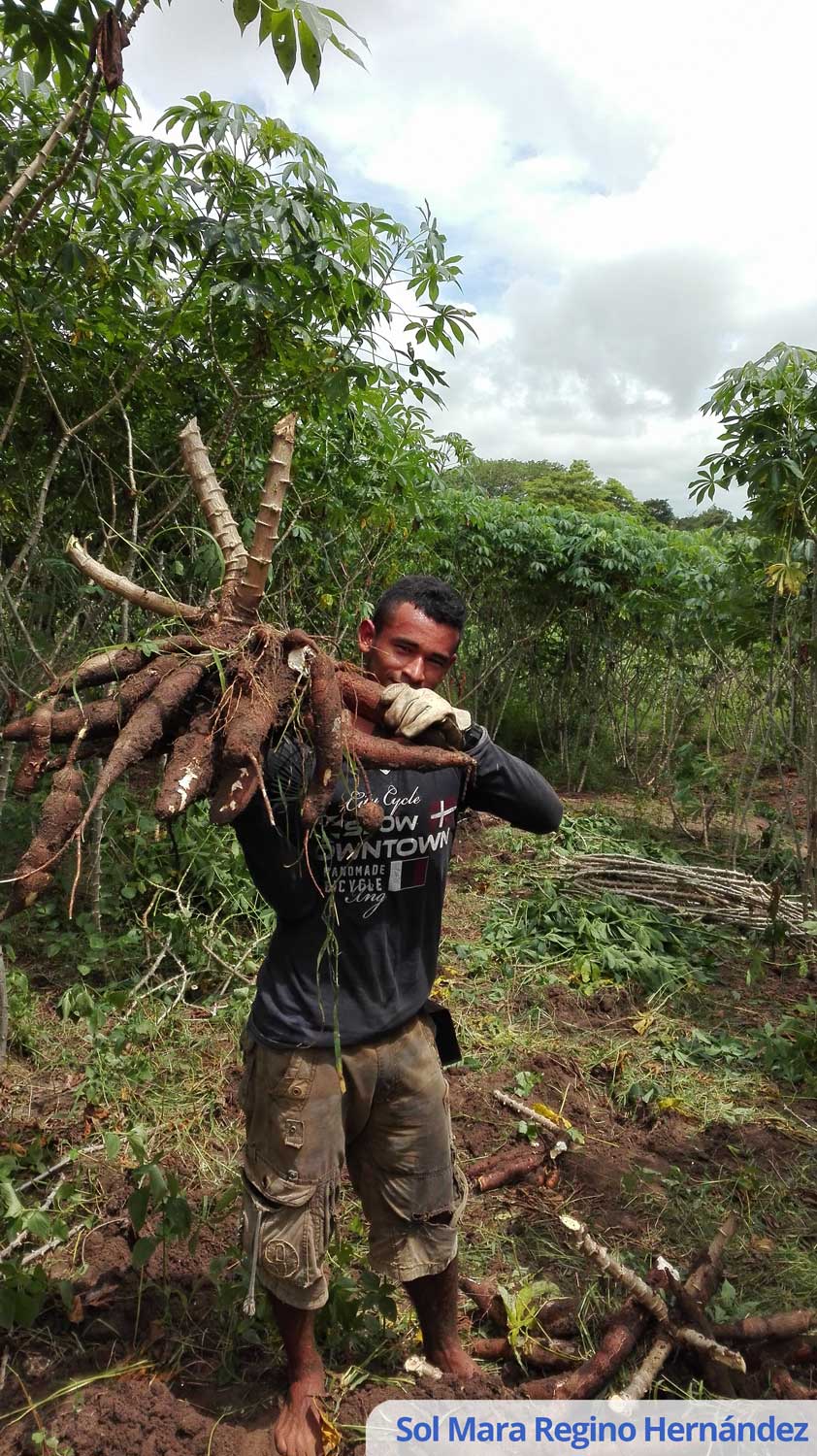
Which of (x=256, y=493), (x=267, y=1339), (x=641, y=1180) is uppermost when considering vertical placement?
(x=256, y=493)

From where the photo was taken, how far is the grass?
194 cm

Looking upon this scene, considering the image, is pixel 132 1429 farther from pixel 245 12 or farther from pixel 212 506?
pixel 245 12

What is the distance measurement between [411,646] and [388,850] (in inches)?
16.9

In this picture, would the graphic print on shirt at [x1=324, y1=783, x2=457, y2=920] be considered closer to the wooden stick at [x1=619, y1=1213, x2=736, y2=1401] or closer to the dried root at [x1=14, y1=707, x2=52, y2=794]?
the dried root at [x1=14, y1=707, x2=52, y2=794]

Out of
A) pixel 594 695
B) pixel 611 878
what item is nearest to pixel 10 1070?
pixel 611 878

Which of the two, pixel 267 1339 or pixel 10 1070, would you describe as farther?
pixel 10 1070

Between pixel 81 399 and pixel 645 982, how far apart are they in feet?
12.0

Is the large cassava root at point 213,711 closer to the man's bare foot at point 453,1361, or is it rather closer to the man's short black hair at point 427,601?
the man's short black hair at point 427,601

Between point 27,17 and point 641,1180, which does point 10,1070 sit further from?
point 27,17

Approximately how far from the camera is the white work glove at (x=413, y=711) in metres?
1.45

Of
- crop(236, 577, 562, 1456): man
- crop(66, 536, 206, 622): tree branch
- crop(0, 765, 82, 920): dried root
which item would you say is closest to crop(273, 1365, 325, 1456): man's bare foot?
crop(236, 577, 562, 1456): man

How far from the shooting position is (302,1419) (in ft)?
5.35

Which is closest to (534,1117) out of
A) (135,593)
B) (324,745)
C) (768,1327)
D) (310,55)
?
(768,1327)

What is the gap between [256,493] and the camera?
4.12 metres
